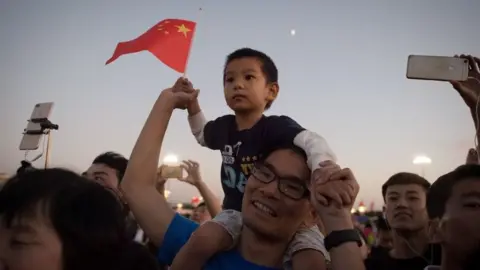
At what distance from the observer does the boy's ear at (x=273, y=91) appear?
11.2ft

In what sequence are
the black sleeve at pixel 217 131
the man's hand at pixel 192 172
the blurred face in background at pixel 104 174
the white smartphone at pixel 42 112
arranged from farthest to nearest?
the white smartphone at pixel 42 112, the man's hand at pixel 192 172, the blurred face in background at pixel 104 174, the black sleeve at pixel 217 131

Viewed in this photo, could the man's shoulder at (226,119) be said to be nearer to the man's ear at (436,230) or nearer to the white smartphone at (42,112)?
the man's ear at (436,230)

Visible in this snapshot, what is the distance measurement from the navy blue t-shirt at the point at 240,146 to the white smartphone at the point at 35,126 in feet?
12.5

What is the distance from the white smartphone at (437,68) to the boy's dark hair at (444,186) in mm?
705

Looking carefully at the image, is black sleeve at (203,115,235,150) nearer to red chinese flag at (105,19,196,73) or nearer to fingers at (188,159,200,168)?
red chinese flag at (105,19,196,73)

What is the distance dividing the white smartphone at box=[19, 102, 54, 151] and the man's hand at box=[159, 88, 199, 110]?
4.10m

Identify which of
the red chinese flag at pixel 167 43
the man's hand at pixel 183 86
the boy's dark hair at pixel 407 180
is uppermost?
the red chinese flag at pixel 167 43

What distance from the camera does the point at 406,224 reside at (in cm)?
397

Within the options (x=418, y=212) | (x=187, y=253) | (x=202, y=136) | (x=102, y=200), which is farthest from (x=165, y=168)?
(x=102, y=200)

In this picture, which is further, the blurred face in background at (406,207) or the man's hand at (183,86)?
the blurred face in background at (406,207)

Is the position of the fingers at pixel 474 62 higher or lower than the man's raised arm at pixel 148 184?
higher

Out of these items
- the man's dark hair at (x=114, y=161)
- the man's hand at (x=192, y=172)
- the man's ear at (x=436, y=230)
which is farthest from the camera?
the man's hand at (x=192, y=172)

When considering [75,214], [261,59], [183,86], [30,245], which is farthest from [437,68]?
[30,245]

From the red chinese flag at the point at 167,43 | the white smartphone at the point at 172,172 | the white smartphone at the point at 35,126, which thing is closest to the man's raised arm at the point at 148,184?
the red chinese flag at the point at 167,43
